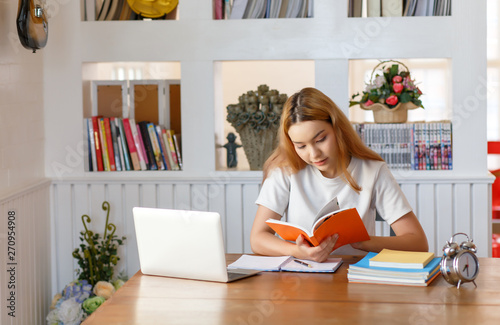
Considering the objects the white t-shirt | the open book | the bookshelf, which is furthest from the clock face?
the bookshelf

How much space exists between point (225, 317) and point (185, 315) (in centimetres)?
11

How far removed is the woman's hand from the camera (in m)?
2.02

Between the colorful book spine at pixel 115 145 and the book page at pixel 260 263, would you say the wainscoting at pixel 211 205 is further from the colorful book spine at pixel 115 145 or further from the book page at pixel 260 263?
the book page at pixel 260 263

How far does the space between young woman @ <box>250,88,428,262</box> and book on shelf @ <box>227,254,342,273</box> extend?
0.21 feet

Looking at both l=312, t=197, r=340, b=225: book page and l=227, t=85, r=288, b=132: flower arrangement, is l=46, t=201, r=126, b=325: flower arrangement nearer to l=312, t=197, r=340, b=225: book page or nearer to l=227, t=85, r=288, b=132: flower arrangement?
l=227, t=85, r=288, b=132: flower arrangement

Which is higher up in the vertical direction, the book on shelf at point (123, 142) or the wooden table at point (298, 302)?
the book on shelf at point (123, 142)

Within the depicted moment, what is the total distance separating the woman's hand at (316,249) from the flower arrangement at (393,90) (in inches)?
56.8

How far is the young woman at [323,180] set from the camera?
2262mm

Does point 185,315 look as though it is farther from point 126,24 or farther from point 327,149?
point 126,24

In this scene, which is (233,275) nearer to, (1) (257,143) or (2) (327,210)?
(2) (327,210)

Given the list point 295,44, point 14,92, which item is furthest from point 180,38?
point 14,92

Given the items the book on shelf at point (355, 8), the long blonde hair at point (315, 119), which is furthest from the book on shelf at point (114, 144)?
the book on shelf at point (355, 8)

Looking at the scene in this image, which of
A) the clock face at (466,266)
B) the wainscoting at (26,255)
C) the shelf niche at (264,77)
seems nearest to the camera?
the clock face at (466,266)

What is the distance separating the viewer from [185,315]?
164 centimetres
